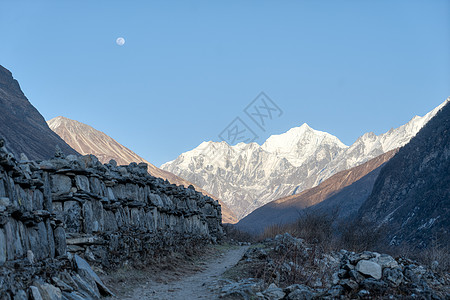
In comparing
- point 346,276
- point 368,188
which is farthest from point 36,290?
point 368,188

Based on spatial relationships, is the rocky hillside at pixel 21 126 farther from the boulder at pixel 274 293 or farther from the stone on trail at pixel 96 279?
the boulder at pixel 274 293

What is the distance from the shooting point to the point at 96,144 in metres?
175

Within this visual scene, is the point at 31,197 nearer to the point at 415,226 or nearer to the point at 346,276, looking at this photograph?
the point at 346,276

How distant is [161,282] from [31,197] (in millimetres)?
6153

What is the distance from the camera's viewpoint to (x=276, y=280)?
12680 millimetres

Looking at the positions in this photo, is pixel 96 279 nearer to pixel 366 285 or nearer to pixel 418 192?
pixel 366 285

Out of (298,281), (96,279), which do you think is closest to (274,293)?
(298,281)

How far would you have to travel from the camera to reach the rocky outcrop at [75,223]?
7.43m

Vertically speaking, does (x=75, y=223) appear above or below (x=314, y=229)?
above

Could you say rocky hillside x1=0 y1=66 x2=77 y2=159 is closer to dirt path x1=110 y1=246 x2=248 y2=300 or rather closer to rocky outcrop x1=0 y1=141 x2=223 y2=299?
rocky outcrop x1=0 y1=141 x2=223 y2=299

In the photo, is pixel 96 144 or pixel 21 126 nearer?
pixel 21 126

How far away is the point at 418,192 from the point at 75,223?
5150 cm

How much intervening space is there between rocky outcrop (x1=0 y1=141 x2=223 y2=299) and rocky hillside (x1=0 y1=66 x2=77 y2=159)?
57.0 m

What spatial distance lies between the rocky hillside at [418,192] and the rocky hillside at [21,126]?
175 ft
